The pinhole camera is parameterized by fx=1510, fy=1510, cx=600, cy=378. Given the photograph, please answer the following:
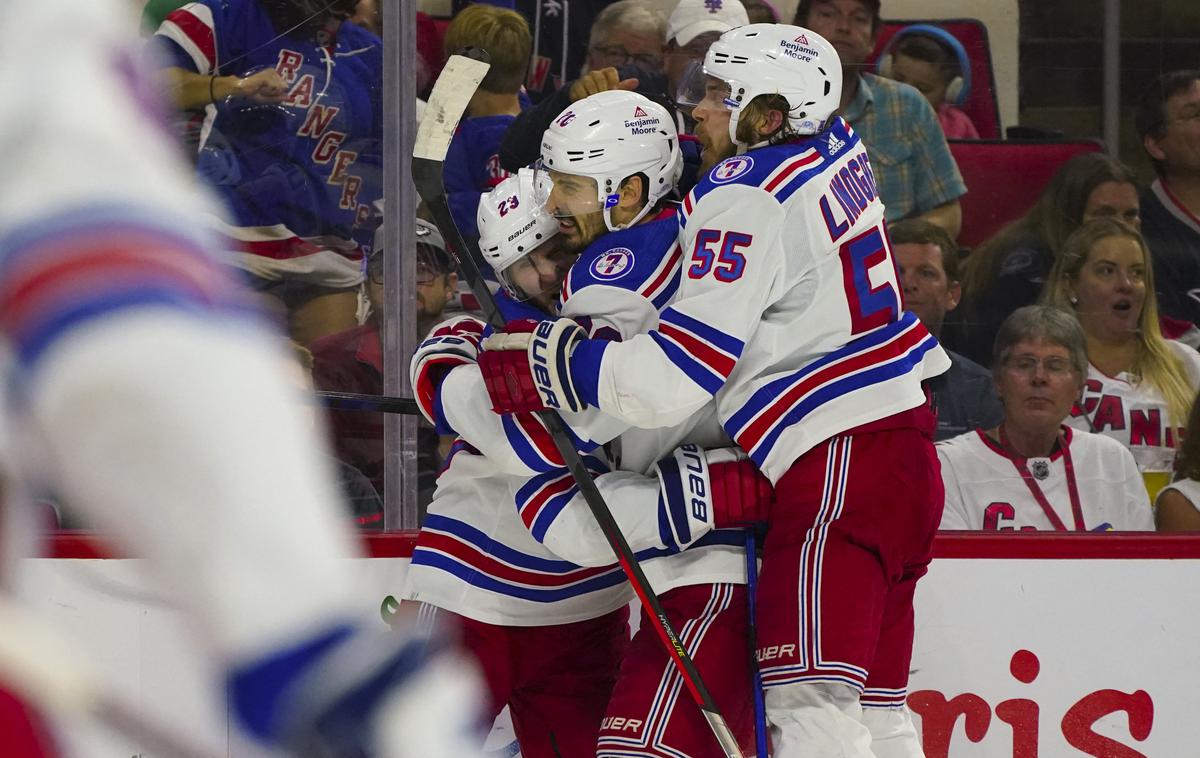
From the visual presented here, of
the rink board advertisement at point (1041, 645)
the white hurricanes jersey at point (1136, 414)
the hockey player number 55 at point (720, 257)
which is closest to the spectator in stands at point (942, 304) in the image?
the white hurricanes jersey at point (1136, 414)

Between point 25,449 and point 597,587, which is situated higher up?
point 25,449

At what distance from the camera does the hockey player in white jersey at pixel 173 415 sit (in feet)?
1.69

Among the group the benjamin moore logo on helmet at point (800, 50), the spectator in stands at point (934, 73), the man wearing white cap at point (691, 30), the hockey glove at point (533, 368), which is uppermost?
the benjamin moore logo on helmet at point (800, 50)

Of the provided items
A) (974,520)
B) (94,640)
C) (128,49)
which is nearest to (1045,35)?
(974,520)

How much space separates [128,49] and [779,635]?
1.61m

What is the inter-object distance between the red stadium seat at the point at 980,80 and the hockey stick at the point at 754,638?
1.31m

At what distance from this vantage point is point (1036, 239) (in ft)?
10.1

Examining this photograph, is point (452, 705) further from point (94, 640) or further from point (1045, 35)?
point (1045, 35)

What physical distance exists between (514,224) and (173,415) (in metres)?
1.86

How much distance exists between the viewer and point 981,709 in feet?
9.01

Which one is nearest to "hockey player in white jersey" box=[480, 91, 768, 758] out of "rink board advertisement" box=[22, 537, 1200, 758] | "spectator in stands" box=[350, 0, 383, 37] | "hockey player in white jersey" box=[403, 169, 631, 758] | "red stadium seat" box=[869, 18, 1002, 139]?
"hockey player in white jersey" box=[403, 169, 631, 758]

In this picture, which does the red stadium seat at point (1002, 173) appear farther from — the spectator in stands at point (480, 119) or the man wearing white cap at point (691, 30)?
the spectator in stands at point (480, 119)

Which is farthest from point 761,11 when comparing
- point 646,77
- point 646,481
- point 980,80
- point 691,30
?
point 646,481

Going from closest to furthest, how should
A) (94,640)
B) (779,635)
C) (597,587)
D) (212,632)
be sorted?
(212,632)
(779,635)
(597,587)
(94,640)
